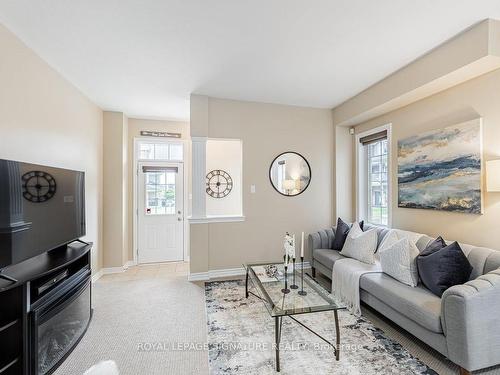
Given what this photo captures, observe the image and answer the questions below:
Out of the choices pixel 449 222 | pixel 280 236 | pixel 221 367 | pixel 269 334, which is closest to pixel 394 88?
pixel 449 222

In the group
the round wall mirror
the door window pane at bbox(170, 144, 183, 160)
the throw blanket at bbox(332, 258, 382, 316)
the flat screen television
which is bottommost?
the throw blanket at bbox(332, 258, 382, 316)

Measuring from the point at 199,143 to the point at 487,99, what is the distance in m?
3.26

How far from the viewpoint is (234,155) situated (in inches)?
207

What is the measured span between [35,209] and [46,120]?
45.9 inches

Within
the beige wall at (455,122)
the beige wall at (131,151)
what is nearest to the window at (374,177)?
the beige wall at (455,122)

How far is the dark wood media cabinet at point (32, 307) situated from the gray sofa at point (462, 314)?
8.98ft

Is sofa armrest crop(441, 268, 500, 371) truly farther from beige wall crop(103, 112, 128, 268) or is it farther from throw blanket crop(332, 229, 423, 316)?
beige wall crop(103, 112, 128, 268)

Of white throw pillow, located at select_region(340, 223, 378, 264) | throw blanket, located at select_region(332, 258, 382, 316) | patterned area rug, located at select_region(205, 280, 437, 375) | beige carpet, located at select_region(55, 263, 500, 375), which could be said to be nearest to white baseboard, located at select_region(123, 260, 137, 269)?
beige carpet, located at select_region(55, 263, 500, 375)

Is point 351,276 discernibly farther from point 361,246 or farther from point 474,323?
point 474,323

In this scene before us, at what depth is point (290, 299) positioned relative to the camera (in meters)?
2.12

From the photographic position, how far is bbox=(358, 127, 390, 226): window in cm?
362

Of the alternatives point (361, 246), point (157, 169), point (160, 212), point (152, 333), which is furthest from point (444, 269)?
point (157, 169)

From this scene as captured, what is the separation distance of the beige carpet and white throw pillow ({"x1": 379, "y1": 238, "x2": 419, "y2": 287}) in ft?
1.64

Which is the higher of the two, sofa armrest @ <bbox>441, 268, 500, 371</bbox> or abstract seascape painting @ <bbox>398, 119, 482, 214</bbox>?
abstract seascape painting @ <bbox>398, 119, 482, 214</bbox>
